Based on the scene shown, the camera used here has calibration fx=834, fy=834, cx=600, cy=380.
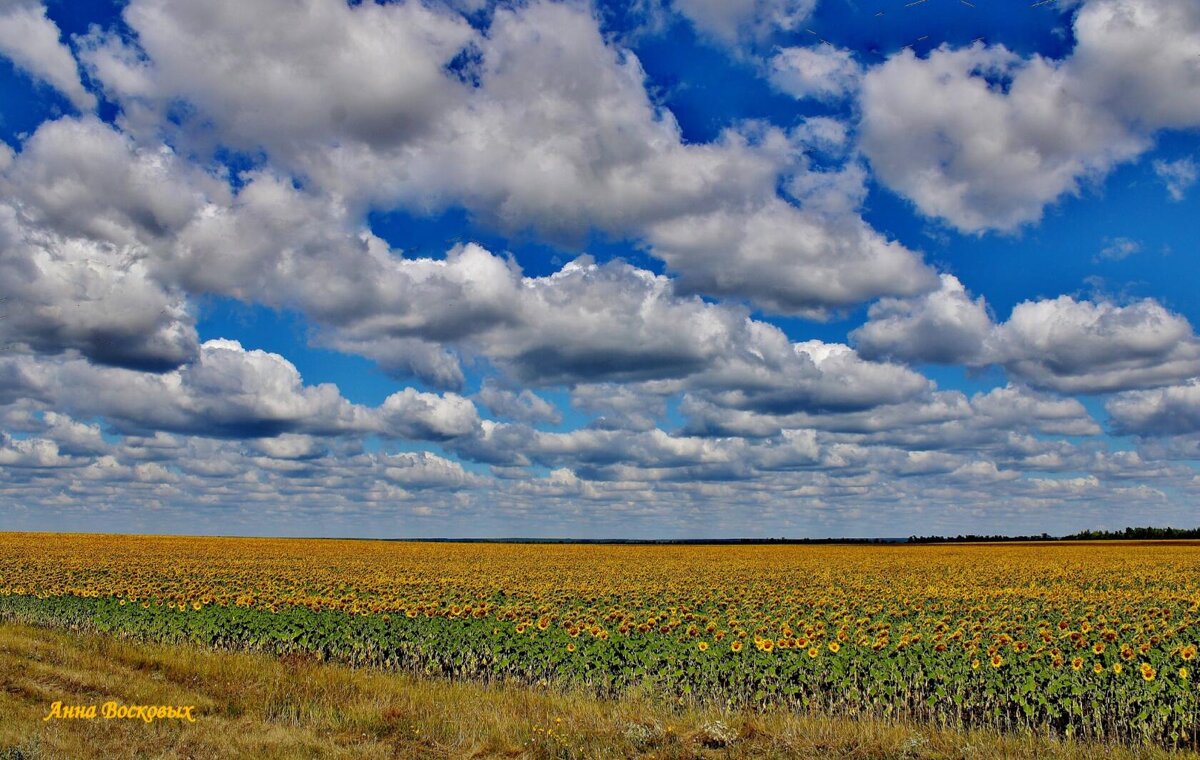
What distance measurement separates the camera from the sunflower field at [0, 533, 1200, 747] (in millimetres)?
15023

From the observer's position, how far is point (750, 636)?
1902 cm

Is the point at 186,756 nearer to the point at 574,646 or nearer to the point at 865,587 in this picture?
the point at 574,646

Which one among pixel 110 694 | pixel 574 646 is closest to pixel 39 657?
pixel 110 694

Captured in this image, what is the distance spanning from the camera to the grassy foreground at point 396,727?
37.9ft

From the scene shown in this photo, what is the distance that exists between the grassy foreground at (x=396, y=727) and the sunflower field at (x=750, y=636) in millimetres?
2010

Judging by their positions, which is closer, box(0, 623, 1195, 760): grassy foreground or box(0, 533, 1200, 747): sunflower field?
box(0, 623, 1195, 760): grassy foreground

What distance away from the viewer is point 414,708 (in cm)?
1434

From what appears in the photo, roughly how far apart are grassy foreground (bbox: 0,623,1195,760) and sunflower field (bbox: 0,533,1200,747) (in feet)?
6.59

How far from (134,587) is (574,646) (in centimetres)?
2121

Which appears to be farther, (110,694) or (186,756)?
(110,694)

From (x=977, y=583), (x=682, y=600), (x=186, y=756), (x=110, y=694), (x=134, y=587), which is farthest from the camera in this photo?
(x=977, y=583)

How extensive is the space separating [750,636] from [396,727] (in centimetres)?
889

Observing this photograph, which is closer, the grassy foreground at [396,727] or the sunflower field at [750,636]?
the grassy foreground at [396,727]

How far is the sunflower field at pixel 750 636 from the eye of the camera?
15.0m
